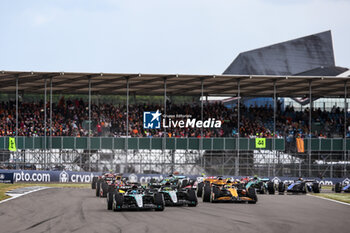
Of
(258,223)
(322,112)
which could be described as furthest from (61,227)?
(322,112)

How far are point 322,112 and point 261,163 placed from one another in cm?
1189

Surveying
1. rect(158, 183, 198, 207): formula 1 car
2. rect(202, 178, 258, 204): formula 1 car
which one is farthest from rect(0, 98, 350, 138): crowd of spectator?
rect(158, 183, 198, 207): formula 1 car

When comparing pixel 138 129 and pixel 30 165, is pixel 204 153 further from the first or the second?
pixel 30 165

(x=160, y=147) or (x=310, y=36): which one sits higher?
(x=310, y=36)

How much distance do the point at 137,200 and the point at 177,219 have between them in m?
3.11

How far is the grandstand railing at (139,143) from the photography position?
49.6 metres

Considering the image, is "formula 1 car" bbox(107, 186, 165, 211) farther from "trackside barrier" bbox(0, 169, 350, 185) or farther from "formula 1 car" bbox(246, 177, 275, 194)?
"trackside barrier" bbox(0, 169, 350, 185)

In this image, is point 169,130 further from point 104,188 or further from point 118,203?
point 118,203

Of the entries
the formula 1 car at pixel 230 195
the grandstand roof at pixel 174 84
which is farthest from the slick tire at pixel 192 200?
the grandstand roof at pixel 174 84

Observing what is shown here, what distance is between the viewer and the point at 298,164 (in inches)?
1984

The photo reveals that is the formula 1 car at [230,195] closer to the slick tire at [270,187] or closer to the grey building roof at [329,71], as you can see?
the slick tire at [270,187]

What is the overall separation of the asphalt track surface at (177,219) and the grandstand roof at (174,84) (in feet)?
88.7

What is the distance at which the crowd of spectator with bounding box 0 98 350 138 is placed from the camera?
5212 cm

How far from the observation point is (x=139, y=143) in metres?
51.3
